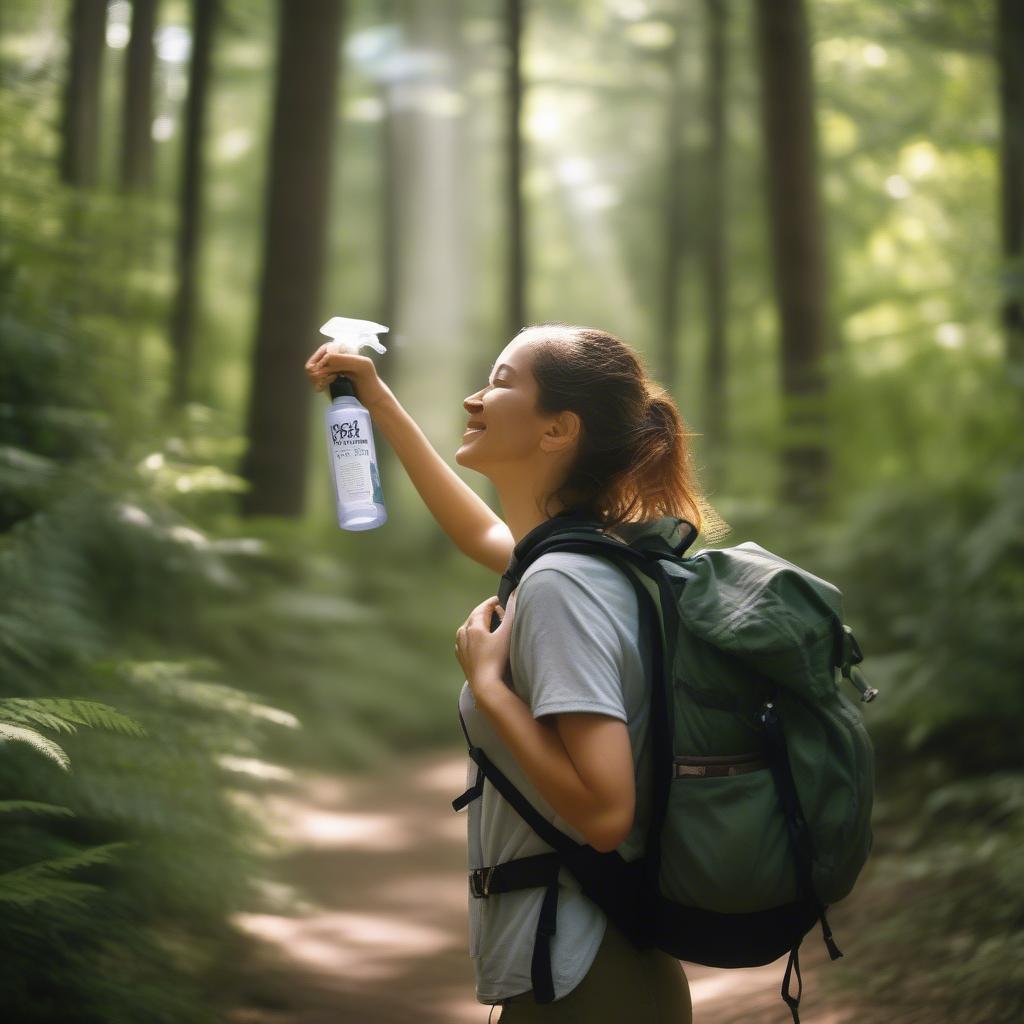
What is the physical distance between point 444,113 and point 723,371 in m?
8.16

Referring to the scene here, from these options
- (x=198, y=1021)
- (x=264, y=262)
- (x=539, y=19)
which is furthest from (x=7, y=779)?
(x=539, y=19)

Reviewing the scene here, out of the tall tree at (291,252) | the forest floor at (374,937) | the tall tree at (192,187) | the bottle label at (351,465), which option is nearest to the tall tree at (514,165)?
the tall tree at (192,187)

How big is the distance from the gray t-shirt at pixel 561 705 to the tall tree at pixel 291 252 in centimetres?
793

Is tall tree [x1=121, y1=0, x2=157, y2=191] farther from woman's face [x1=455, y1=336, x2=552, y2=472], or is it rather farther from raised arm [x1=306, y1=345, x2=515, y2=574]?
woman's face [x1=455, y1=336, x2=552, y2=472]

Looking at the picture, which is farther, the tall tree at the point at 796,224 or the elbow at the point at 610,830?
the tall tree at the point at 796,224

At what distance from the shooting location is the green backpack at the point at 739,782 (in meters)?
2.24

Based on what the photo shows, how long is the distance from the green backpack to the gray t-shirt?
36mm

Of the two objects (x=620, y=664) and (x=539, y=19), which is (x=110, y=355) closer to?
(x=620, y=664)

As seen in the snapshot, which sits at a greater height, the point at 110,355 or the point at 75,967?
the point at 110,355

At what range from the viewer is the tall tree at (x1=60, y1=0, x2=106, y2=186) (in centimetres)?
1020

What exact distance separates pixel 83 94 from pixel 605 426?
384 inches

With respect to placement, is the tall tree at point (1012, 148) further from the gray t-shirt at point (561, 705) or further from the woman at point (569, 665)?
the gray t-shirt at point (561, 705)

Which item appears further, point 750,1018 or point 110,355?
point 110,355

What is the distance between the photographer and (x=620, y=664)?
2.34 metres
